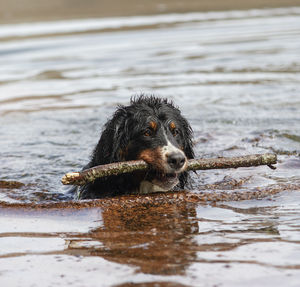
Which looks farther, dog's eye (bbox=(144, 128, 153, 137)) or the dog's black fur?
dog's eye (bbox=(144, 128, 153, 137))

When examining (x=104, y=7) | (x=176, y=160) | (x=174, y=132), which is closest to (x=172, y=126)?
(x=174, y=132)

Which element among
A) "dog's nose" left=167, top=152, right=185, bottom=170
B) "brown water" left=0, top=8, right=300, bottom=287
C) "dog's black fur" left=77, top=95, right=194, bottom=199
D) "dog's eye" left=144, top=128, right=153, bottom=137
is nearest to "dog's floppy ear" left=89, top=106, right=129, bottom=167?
"dog's black fur" left=77, top=95, right=194, bottom=199

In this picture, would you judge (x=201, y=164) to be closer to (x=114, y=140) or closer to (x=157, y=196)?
(x=157, y=196)

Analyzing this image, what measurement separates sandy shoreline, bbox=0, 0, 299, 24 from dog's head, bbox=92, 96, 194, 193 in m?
31.3

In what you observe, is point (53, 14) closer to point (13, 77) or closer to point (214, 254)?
point (13, 77)

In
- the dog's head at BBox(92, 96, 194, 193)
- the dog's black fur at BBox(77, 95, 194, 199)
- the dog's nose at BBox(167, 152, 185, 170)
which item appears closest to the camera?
the dog's nose at BBox(167, 152, 185, 170)

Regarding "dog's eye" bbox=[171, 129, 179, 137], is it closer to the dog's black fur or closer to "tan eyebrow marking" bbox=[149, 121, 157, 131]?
the dog's black fur

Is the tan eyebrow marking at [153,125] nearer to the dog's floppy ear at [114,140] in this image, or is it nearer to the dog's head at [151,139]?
the dog's head at [151,139]

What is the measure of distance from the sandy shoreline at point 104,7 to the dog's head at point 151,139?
31316 mm

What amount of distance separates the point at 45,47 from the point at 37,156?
15.0 meters

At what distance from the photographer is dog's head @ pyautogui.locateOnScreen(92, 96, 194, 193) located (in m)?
6.72

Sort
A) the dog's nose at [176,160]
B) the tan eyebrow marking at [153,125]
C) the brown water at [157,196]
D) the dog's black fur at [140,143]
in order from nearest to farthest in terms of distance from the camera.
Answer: the brown water at [157,196] → the dog's nose at [176,160] → the dog's black fur at [140,143] → the tan eyebrow marking at [153,125]

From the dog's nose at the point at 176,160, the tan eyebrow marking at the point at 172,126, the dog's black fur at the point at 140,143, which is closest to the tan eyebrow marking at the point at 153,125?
the dog's black fur at the point at 140,143

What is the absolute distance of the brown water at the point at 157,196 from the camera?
15.9 feet
